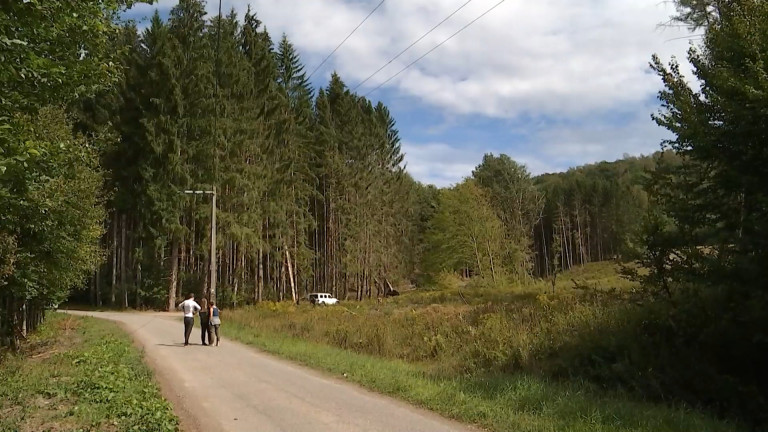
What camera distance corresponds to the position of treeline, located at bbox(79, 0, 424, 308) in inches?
1649

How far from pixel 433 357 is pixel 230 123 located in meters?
31.1

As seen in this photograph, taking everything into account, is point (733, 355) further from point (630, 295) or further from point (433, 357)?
point (433, 357)

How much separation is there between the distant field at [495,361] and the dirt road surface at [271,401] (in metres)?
0.69

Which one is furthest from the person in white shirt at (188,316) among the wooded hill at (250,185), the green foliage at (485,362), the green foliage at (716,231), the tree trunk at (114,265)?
the tree trunk at (114,265)

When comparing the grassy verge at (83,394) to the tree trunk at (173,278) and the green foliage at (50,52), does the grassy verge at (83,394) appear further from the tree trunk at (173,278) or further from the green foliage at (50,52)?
the tree trunk at (173,278)

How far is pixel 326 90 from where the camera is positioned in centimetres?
6328

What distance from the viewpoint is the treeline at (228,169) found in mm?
41875

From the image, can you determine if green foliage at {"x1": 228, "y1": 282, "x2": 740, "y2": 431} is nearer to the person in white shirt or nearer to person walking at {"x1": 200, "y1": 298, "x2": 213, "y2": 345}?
person walking at {"x1": 200, "y1": 298, "x2": 213, "y2": 345}

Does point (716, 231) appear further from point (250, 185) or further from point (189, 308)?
point (250, 185)

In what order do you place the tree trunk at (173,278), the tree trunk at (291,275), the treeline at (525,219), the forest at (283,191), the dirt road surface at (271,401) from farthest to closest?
the treeline at (525,219), the tree trunk at (291,275), the tree trunk at (173,278), the forest at (283,191), the dirt road surface at (271,401)

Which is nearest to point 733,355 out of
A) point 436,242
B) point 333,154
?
point 333,154

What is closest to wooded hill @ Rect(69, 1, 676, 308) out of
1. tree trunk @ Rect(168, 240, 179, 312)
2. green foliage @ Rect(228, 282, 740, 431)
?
tree trunk @ Rect(168, 240, 179, 312)

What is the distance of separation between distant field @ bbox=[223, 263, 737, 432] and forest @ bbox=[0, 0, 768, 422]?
2.23 metres

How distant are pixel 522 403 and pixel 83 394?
7797mm
